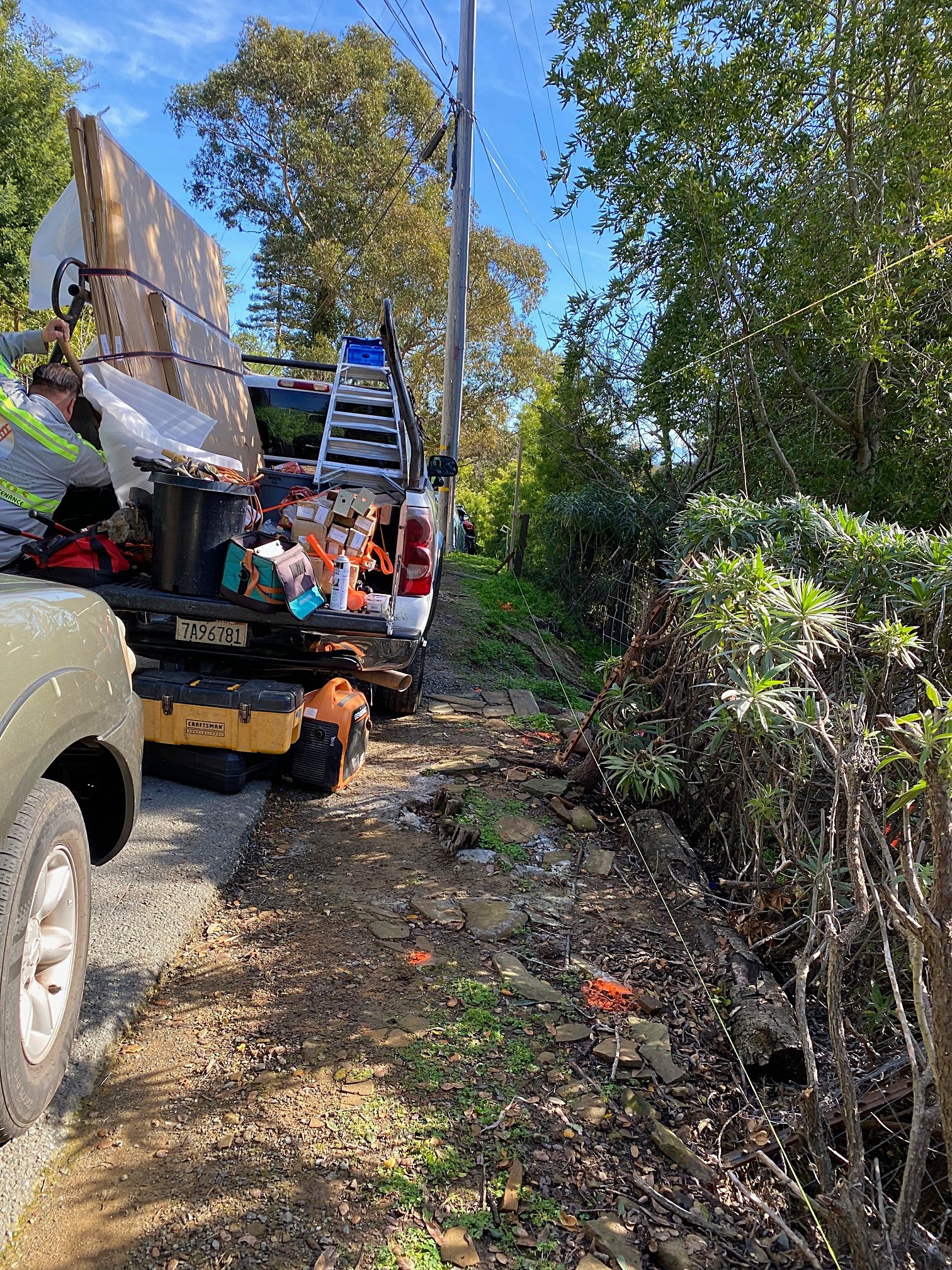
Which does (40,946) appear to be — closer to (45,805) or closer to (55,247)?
(45,805)

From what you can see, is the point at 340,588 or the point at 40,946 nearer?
the point at 40,946

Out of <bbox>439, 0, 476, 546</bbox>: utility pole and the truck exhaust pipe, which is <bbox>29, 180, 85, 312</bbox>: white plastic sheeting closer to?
the truck exhaust pipe

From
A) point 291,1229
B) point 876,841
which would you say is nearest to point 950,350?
point 876,841

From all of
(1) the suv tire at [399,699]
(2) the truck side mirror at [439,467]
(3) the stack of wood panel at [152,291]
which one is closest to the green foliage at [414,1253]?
(1) the suv tire at [399,699]

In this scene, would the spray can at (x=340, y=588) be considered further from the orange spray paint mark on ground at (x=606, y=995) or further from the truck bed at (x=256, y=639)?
the orange spray paint mark on ground at (x=606, y=995)

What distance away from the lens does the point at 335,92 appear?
79.5ft

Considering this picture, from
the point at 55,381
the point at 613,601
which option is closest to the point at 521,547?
the point at 613,601

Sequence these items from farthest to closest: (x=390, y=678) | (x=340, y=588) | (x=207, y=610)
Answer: (x=390, y=678)
(x=340, y=588)
(x=207, y=610)

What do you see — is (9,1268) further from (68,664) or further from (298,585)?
(298,585)

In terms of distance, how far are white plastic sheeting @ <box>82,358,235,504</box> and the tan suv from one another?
234 cm

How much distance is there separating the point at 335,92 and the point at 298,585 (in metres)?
25.9

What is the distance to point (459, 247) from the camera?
1196 centimetres

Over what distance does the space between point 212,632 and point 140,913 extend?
1554 mm

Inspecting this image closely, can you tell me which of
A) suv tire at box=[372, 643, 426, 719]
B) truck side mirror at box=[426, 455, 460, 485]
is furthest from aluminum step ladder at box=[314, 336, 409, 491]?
suv tire at box=[372, 643, 426, 719]
